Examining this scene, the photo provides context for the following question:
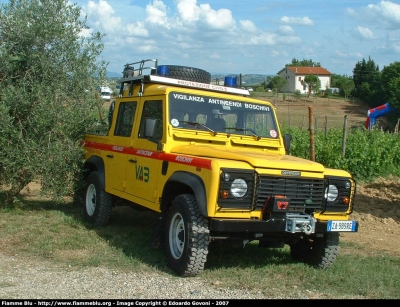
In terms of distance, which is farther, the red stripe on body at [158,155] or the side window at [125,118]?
the side window at [125,118]

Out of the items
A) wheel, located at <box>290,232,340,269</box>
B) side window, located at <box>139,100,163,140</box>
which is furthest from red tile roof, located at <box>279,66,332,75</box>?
wheel, located at <box>290,232,340,269</box>

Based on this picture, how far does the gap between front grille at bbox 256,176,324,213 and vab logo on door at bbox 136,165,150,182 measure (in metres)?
1.88

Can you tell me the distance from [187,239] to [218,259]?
1186mm

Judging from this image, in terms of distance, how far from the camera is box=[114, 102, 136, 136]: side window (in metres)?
7.64

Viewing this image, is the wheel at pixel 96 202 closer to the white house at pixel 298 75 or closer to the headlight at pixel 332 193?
the headlight at pixel 332 193

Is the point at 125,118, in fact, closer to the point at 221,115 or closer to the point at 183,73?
the point at 183,73

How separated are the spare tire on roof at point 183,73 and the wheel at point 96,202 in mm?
2090

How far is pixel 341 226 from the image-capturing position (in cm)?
582

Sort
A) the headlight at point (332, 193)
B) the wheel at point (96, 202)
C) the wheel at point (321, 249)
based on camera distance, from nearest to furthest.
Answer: the headlight at point (332, 193), the wheel at point (321, 249), the wheel at point (96, 202)

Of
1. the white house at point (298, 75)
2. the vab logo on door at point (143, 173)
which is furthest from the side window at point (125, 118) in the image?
the white house at point (298, 75)

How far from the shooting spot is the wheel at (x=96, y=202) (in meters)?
8.20

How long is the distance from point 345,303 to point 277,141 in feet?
9.23

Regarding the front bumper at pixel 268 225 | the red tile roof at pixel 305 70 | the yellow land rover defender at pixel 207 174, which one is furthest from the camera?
the red tile roof at pixel 305 70

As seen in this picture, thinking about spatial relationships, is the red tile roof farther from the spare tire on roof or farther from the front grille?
the front grille
